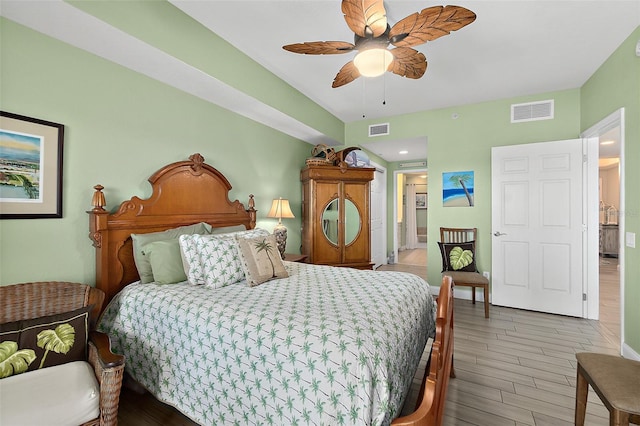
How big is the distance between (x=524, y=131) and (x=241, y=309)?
4.09 meters

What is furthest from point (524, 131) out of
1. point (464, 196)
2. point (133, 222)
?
point (133, 222)

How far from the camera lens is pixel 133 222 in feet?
7.11

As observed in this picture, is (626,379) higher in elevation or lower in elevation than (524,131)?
lower

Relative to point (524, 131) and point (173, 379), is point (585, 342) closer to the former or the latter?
point (524, 131)

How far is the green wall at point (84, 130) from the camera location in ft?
5.62

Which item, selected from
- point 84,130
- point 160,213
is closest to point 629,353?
point 160,213

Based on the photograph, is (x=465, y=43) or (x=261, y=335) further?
(x=465, y=43)

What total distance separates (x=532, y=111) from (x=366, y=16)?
3147 mm

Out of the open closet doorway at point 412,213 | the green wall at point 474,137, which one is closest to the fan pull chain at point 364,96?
the green wall at point 474,137

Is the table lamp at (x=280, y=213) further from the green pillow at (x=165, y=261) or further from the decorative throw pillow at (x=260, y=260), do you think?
the green pillow at (x=165, y=261)

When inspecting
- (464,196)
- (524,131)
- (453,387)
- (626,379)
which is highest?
(524,131)

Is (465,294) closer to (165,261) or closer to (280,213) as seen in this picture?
(280,213)

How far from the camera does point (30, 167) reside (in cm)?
175

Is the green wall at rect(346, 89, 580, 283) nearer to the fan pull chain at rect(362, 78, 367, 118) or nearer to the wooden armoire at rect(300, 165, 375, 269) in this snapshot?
the fan pull chain at rect(362, 78, 367, 118)
